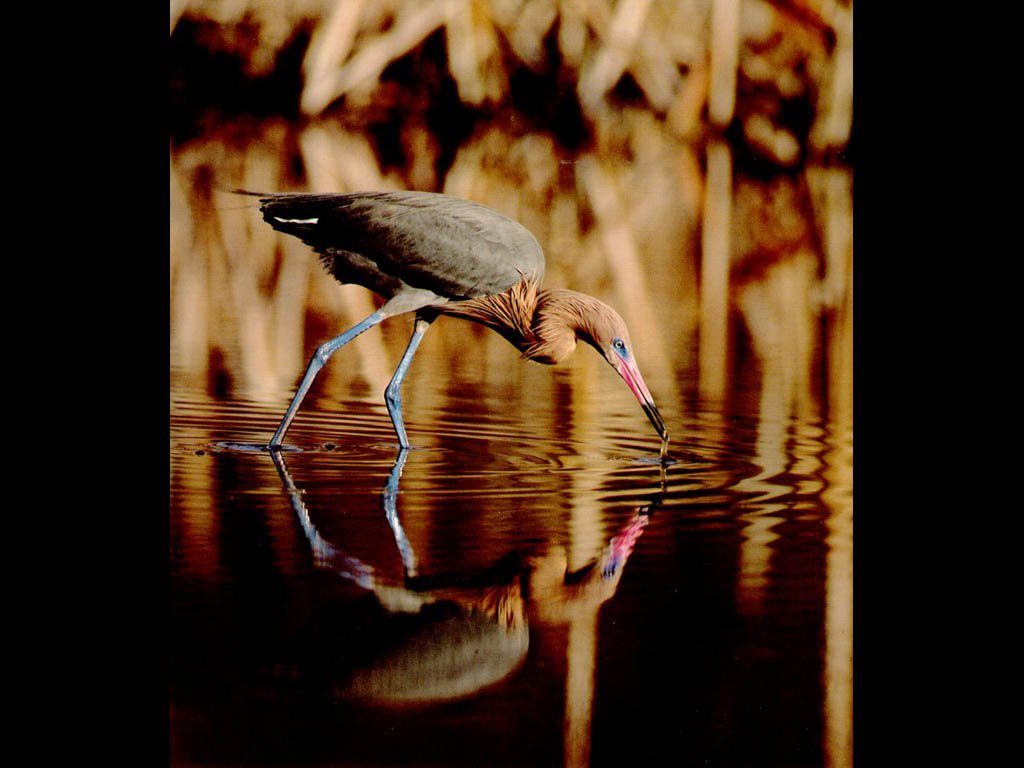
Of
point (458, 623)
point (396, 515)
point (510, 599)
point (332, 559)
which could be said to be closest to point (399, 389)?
point (396, 515)

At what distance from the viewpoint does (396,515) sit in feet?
12.5

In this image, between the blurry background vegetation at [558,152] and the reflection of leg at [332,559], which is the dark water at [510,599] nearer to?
the reflection of leg at [332,559]

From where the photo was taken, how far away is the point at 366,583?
3.30 meters

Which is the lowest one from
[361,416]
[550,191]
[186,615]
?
[186,615]

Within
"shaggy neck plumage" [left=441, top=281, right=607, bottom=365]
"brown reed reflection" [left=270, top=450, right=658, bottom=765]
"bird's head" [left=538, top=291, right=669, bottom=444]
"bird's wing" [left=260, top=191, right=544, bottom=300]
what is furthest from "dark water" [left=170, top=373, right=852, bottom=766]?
"bird's wing" [left=260, top=191, right=544, bottom=300]

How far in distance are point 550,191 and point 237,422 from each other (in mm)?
4460

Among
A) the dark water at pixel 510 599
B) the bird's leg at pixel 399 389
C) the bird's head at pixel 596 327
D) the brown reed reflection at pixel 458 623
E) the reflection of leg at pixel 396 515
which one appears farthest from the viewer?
the bird's head at pixel 596 327

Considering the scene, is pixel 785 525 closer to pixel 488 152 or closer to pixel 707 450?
pixel 707 450

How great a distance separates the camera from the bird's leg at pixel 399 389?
184 inches

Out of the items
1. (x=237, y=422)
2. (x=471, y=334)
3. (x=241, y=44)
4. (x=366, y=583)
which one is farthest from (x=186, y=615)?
(x=241, y=44)

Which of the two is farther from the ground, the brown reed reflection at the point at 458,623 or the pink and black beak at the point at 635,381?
the pink and black beak at the point at 635,381

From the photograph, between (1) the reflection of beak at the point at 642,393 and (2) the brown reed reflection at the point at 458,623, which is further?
(1) the reflection of beak at the point at 642,393

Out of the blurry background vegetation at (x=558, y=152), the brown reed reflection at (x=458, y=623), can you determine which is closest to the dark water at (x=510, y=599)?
the brown reed reflection at (x=458, y=623)

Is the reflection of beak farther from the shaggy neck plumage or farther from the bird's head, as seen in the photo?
the shaggy neck plumage
